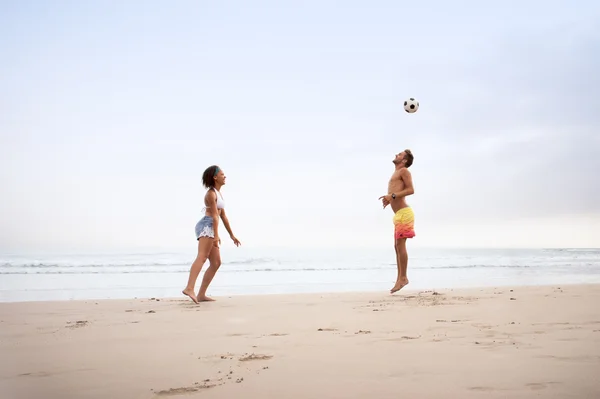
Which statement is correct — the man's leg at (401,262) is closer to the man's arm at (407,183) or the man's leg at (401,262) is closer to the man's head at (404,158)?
the man's arm at (407,183)

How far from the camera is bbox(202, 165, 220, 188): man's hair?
25.9 ft

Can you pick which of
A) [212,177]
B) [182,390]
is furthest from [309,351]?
[212,177]

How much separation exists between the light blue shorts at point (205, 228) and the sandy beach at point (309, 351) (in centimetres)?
123

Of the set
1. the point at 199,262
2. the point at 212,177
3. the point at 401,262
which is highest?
the point at 212,177

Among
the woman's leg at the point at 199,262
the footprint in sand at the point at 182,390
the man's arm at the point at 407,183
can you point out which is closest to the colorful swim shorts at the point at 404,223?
the man's arm at the point at 407,183

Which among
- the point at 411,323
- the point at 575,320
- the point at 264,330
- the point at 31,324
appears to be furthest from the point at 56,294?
the point at 575,320

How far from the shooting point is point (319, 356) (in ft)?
12.4

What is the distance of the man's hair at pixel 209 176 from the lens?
791cm

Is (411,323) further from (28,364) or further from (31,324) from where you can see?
(31,324)

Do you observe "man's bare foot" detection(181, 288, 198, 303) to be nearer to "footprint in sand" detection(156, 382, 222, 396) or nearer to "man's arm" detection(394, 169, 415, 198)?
"man's arm" detection(394, 169, 415, 198)

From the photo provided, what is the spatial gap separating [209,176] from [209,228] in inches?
30.2

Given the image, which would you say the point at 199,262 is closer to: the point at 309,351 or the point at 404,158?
the point at 404,158

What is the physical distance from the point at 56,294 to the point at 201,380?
8.29 metres

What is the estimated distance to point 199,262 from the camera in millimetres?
7582
